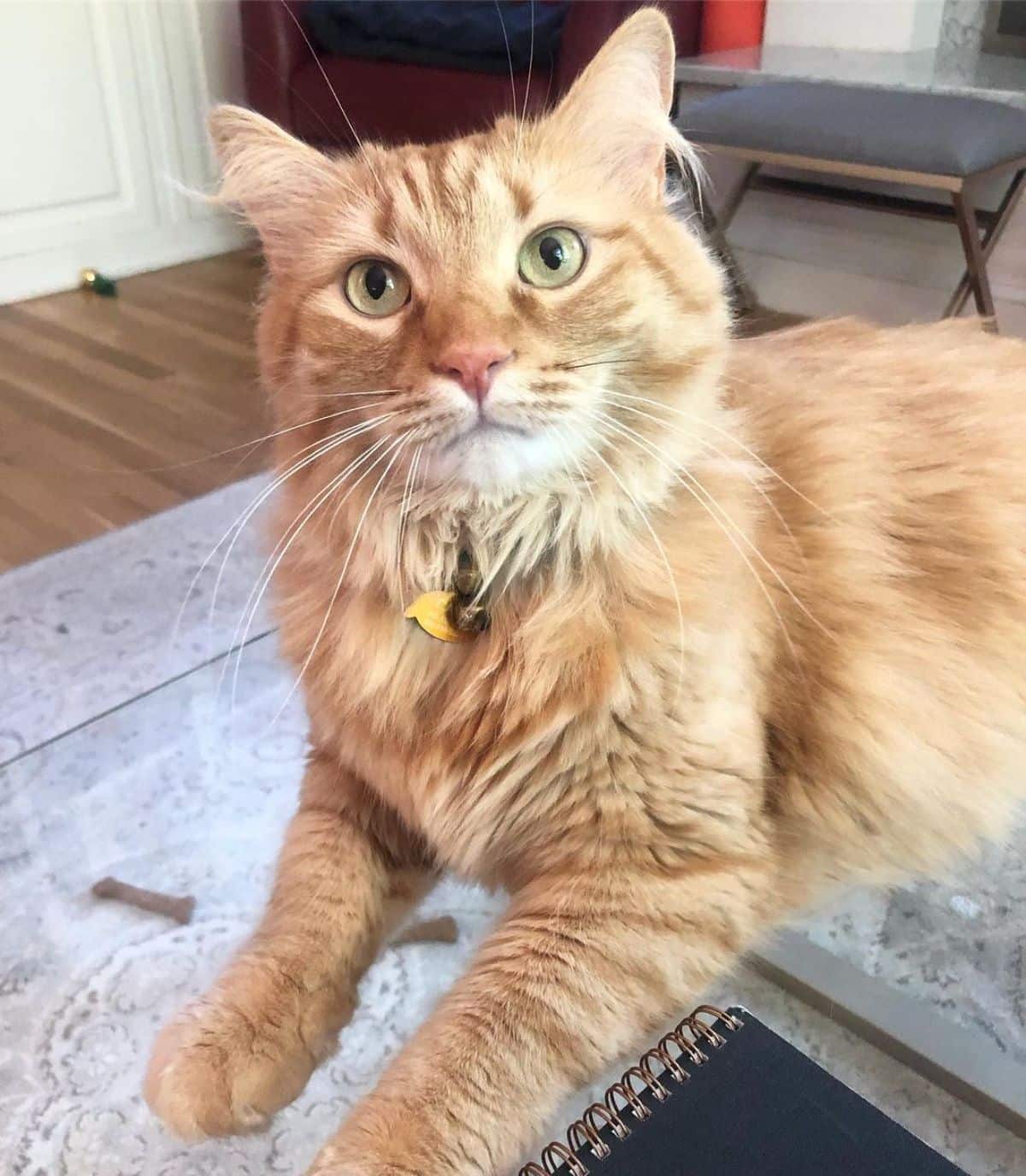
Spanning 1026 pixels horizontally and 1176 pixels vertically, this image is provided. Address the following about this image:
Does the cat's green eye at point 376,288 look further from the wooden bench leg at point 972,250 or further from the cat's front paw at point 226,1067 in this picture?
the wooden bench leg at point 972,250

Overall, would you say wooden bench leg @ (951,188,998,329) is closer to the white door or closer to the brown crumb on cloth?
the brown crumb on cloth

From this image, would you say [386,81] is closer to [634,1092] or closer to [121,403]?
[121,403]

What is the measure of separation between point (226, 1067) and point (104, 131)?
3.83m

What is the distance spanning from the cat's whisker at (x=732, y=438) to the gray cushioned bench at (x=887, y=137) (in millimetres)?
1603

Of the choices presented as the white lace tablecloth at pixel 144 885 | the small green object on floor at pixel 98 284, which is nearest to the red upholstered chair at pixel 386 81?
the small green object on floor at pixel 98 284

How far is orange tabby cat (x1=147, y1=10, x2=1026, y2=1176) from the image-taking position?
0.86 m

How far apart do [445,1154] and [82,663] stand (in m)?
1.32

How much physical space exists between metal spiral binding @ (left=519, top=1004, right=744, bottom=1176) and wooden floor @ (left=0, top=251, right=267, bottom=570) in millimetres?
1510

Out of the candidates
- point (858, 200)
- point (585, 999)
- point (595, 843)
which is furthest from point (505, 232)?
point (858, 200)

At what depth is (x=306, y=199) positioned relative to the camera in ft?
3.51

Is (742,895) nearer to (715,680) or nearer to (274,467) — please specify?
(715,680)

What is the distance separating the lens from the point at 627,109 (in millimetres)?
1025

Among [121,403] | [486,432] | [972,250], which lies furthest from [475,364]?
[121,403]

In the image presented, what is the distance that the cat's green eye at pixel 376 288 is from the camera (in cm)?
98
